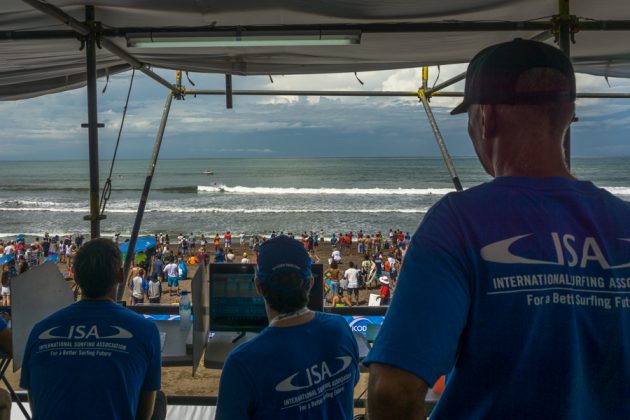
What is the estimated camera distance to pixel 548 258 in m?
0.74

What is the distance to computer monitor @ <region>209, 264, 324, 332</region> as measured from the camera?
3150 mm

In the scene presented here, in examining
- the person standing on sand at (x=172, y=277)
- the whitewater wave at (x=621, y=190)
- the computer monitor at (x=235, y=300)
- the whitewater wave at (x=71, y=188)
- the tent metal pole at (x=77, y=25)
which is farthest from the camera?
the whitewater wave at (x=71, y=188)

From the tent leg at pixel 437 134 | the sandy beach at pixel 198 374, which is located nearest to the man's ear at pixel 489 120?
the sandy beach at pixel 198 374

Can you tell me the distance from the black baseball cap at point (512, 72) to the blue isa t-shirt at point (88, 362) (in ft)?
4.74

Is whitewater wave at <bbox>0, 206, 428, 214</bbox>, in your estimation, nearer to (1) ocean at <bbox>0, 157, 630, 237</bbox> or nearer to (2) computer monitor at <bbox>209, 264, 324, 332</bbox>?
(1) ocean at <bbox>0, 157, 630, 237</bbox>

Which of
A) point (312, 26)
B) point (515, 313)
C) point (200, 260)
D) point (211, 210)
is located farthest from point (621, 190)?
point (515, 313)

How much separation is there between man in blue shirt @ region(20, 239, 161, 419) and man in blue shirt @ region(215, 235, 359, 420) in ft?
1.59

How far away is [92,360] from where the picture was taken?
5.68ft

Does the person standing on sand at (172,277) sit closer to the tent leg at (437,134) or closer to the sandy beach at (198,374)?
the sandy beach at (198,374)

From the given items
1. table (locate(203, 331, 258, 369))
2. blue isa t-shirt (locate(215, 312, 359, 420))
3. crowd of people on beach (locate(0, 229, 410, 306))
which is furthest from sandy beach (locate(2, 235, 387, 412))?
blue isa t-shirt (locate(215, 312, 359, 420))

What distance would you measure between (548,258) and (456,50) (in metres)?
3.31

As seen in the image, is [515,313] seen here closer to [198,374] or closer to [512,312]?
[512,312]

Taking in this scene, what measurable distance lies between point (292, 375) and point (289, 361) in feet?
0.13

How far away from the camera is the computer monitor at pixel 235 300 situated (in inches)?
124
